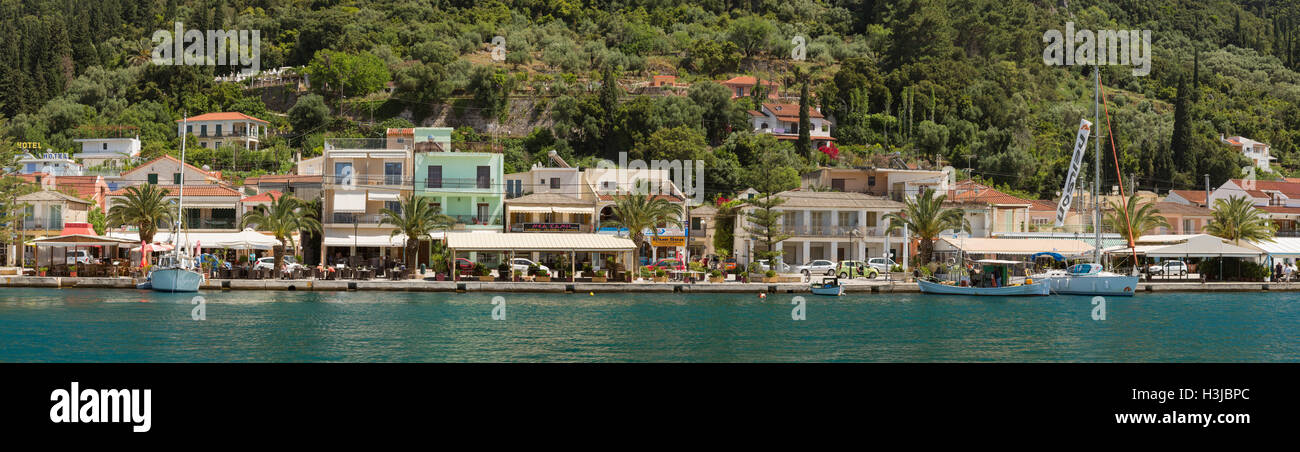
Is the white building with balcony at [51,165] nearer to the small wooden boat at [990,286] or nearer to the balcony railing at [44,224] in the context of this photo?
the balcony railing at [44,224]

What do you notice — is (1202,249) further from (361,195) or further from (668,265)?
(361,195)

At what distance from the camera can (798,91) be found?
106250 mm

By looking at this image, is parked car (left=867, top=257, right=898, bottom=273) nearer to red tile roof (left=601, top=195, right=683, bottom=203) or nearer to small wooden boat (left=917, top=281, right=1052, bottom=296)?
small wooden boat (left=917, top=281, right=1052, bottom=296)

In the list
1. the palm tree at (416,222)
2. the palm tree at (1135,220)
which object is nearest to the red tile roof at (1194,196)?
the palm tree at (1135,220)

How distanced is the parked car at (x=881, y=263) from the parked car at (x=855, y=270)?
1.54 feet

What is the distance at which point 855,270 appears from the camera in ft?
151

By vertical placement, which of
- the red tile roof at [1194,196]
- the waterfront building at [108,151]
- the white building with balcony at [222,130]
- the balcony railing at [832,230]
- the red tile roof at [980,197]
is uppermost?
the white building with balcony at [222,130]

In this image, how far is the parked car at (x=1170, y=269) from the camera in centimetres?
4784

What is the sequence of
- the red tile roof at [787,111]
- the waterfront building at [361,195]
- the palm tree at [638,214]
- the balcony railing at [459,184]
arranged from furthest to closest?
the red tile roof at [787,111] → the balcony railing at [459,184] → the waterfront building at [361,195] → the palm tree at [638,214]
